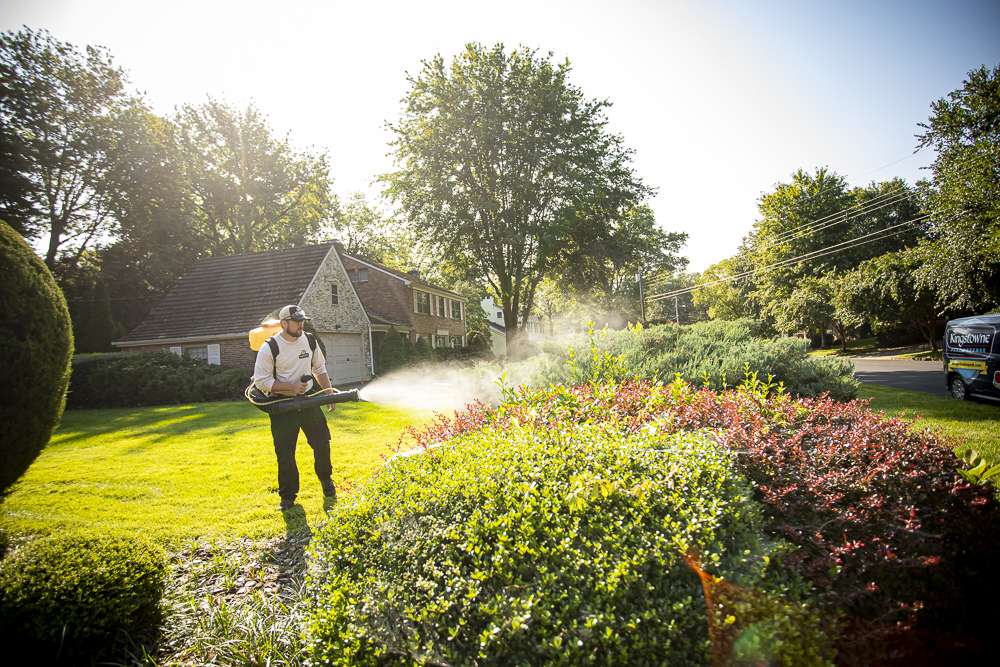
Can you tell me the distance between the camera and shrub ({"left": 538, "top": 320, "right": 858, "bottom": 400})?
5.68 meters

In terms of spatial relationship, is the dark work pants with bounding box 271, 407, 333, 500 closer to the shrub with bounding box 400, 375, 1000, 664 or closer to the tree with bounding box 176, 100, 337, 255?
the shrub with bounding box 400, 375, 1000, 664

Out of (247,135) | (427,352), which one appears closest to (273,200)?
(247,135)

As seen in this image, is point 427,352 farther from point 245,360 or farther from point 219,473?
point 219,473

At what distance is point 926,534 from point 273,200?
4308 cm

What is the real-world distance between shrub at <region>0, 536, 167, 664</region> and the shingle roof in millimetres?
18114

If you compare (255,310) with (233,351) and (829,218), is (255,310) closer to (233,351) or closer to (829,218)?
(233,351)

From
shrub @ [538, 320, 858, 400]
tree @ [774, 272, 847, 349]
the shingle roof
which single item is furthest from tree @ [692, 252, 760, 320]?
shrub @ [538, 320, 858, 400]

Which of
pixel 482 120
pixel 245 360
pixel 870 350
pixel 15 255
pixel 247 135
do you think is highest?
pixel 247 135

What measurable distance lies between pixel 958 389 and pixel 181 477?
49.8 feet

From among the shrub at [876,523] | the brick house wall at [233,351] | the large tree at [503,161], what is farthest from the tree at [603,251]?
the shrub at [876,523]

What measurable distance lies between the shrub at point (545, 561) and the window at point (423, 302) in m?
29.9

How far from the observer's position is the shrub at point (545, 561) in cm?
186

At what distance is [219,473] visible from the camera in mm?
6902

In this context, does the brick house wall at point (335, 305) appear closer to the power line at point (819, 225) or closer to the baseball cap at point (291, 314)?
the baseball cap at point (291, 314)
